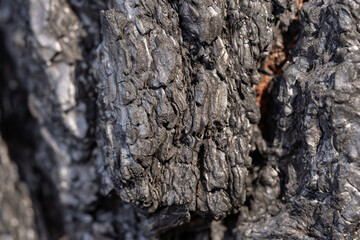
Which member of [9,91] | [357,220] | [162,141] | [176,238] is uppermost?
[9,91]

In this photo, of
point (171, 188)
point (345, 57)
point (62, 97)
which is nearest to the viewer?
point (345, 57)

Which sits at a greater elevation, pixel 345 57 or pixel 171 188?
pixel 345 57

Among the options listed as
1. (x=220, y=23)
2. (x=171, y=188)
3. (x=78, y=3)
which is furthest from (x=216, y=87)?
(x=78, y=3)

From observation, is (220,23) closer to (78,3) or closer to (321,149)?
(321,149)

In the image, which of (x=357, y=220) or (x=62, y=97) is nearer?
(x=357, y=220)

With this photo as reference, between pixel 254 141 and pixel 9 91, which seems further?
pixel 9 91

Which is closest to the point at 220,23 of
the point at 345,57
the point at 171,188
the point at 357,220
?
the point at 345,57

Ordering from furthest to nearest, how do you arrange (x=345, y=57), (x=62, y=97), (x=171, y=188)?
(x=62, y=97)
(x=171, y=188)
(x=345, y=57)

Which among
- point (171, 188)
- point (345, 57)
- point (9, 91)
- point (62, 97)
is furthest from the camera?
point (9, 91)

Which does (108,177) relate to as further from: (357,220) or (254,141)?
(357,220)
